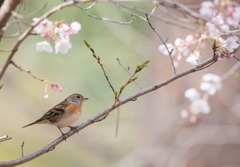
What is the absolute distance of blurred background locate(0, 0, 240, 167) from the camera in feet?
16.8

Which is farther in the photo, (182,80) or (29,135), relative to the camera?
(29,135)

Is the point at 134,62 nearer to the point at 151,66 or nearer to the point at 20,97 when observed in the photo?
the point at 20,97

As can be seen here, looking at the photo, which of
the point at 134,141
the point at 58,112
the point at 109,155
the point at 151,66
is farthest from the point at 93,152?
the point at 58,112

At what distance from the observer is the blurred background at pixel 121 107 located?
5105 millimetres

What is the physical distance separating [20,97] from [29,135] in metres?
0.77

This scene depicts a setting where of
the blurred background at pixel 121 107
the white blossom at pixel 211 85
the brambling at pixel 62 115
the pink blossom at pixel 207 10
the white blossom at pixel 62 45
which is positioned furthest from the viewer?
the blurred background at pixel 121 107

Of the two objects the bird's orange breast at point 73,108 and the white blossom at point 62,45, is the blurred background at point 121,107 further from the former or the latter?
the white blossom at point 62,45

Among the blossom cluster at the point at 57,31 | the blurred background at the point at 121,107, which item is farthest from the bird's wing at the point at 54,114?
the blossom cluster at the point at 57,31

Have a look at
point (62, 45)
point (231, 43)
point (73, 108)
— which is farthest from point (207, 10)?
point (73, 108)

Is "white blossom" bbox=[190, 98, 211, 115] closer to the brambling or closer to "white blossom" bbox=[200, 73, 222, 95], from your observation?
"white blossom" bbox=[200, 73, 222, 95]

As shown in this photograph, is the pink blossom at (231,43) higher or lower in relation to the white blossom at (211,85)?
higher

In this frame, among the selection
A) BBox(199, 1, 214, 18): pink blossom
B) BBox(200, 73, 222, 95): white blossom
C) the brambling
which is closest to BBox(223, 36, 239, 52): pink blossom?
BBox(199, 1, 214, 18): pink blossom

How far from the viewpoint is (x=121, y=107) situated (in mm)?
9414

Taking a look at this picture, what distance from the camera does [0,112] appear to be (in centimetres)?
928
